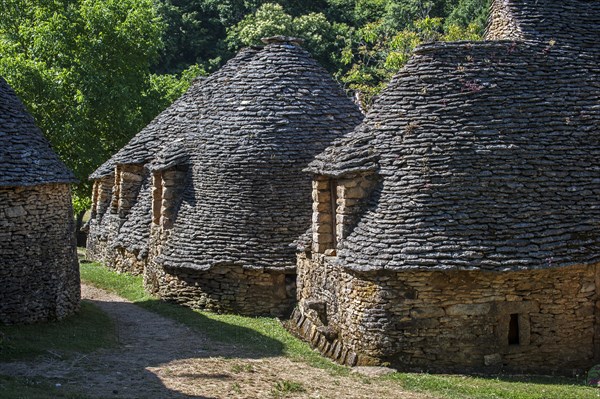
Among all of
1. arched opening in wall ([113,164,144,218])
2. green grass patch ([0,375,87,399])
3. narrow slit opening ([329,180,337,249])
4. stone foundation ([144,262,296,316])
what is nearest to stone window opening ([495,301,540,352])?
narrow slit opening ([329,180,337,249])

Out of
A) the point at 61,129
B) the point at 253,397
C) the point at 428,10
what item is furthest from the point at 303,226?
the point at 428,10

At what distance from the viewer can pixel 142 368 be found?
1620 centimetres

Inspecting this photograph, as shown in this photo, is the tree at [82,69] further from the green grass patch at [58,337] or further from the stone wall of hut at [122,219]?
the green grass patch at [58,337]

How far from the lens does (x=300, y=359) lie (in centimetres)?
1775

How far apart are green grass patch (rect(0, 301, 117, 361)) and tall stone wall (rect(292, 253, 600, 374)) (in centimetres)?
559

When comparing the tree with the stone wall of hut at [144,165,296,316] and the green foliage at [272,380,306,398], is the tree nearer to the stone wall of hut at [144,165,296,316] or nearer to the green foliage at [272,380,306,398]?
the stone wall of hut at [144,165,296,316]

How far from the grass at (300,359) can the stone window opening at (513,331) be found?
754 mm

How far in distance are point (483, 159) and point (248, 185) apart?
691 cm

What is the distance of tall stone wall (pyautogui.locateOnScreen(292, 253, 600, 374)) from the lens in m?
Result: 16.6

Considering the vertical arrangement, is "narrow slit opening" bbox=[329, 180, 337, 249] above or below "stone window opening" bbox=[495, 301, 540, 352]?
above

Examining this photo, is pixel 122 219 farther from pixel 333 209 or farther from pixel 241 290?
pixel 333 209

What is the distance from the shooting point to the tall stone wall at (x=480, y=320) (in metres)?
16.6

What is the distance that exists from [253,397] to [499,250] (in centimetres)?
552

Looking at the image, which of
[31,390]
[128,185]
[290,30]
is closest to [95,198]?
[128,185]
